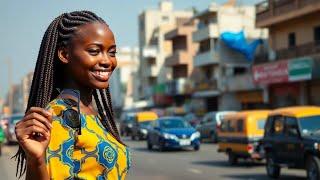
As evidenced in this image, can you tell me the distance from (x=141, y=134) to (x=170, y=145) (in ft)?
40.6

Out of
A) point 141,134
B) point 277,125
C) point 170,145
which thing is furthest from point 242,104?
point 277,125

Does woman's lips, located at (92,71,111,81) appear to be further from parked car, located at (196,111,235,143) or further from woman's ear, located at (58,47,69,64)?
parked car, located at (196,111,235,143)

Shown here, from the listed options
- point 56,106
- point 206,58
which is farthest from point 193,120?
point 56,106

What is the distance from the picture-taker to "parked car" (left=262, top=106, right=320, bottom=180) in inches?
526

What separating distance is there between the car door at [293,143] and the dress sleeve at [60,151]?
38.6 ft

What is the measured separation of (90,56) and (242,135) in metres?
16.1

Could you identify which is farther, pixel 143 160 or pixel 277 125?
pixel 143 160

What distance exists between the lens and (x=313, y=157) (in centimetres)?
1323

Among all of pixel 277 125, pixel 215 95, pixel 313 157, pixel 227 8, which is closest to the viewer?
pixel 313 157

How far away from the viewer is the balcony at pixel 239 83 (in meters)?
48.6

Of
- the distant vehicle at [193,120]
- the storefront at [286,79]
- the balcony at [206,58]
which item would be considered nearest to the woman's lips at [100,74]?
the storefront at [286,79]

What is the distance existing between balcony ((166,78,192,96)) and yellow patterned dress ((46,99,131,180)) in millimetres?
62409

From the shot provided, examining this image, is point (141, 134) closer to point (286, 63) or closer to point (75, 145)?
point (286, 63)

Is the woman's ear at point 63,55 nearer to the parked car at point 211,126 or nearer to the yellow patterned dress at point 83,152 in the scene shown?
the yellow patterned dress at point 83,152
